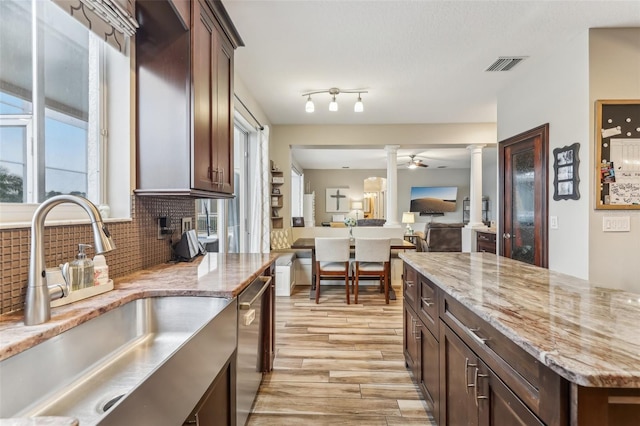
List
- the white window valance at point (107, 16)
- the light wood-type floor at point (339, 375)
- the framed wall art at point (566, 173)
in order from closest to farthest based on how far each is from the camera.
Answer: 1. the white window valance at point (107, 16)
2. the light wood-type floor at point (339, 375)
3. the framed wall art at point (566, 173)

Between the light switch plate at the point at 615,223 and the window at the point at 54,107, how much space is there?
3341 millimetres

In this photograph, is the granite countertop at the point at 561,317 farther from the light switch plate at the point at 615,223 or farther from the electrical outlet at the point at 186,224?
the electrical outlet at the point at 186,224

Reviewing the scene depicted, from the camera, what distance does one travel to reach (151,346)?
52.9 inches

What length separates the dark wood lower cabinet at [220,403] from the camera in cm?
104

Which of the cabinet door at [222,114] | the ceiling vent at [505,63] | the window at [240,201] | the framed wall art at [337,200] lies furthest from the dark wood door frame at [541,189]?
the framed wall art at [337,200]

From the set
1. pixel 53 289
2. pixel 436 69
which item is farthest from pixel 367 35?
pixel 53 289

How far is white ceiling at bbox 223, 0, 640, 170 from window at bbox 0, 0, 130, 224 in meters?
1.04

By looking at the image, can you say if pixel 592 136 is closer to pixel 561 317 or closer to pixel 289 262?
pixel 561 317

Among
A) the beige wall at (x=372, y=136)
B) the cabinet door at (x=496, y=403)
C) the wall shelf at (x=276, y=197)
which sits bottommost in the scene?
the cabinet door at (x=496, y=403)

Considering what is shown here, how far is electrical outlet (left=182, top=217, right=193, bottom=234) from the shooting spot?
2.31 m

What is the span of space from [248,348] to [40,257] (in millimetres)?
1076

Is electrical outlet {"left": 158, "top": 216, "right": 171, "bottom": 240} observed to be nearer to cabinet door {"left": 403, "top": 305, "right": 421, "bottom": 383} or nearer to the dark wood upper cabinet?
the dark wood upper cabinet

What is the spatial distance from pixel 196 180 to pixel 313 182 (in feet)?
30.1

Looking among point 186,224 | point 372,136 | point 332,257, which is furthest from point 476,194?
point 186,224
